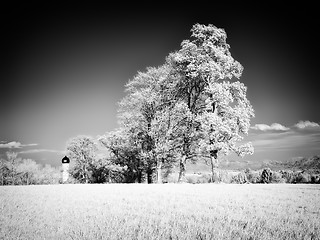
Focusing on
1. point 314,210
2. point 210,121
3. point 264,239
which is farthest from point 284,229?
point 210,121

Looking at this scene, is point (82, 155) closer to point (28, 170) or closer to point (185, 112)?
point (28, 170)

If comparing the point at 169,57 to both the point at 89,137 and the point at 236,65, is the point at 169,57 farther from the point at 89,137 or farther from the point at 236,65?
the point at 89,137

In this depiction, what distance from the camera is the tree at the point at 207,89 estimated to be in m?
21.6

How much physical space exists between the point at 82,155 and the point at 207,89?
26.9 meters

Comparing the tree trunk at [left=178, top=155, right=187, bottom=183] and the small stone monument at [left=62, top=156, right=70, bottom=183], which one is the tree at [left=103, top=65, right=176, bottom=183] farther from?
the small stone monument at [left=62, top=156, right=70, bottom=183]

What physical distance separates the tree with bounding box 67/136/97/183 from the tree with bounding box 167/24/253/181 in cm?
1956

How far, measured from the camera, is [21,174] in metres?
35.1

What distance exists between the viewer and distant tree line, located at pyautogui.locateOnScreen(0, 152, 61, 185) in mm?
34250

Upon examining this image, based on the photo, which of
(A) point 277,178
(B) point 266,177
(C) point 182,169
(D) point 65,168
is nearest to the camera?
(C) point 182,169

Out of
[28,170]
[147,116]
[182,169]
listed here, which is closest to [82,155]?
[28,170]

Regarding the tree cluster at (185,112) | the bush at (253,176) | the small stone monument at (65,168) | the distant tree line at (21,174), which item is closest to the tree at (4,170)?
the distant tree line at (21,174)

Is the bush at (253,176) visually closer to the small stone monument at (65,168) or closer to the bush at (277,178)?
the bush at (277,178)

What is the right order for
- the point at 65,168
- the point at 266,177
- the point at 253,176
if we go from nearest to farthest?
1. the point at 266,177
2. the point at 253,176
3. the point at 65,168

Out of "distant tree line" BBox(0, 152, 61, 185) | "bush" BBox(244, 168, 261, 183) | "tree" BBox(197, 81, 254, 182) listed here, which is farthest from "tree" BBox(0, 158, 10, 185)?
"bush" BBox(244, 168, 261, 183)
